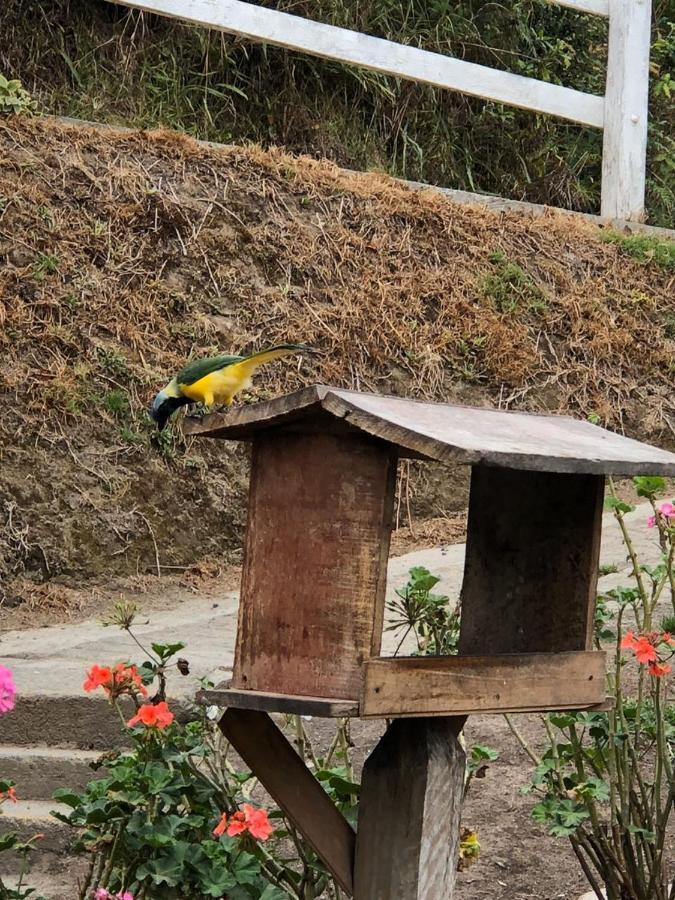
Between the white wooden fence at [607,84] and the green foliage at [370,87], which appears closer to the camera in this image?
the white wooden fence at [607,84]

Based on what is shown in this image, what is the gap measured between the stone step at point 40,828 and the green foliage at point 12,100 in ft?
13.5

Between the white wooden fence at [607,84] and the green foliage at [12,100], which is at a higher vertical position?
the white wooden fence at [607,84]

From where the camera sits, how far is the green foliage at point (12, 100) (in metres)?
6.78

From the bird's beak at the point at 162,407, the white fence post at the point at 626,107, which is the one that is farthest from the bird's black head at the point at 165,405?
the white fence post at the point at 626,107

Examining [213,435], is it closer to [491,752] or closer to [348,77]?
[491,752]

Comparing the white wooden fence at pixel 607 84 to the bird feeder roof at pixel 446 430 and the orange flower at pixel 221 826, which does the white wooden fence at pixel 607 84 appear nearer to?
the bird feeder roof at pixel 446 430

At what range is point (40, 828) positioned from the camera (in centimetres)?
381

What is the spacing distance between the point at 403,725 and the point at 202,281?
4.66 meters

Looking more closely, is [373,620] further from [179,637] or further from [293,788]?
[179,637]

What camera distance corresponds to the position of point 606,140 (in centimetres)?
857

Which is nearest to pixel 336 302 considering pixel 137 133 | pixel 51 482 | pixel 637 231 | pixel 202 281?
pixel 202 281

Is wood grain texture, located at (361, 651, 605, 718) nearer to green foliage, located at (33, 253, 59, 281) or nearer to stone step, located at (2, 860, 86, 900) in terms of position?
stone step, located at (2, 860, 86, 900)

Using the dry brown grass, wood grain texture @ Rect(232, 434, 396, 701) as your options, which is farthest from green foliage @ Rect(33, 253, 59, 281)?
wood grain texture @ Rect(232, 434, 396, 701)

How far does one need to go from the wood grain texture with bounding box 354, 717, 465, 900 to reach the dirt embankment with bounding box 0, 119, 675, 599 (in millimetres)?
3643
